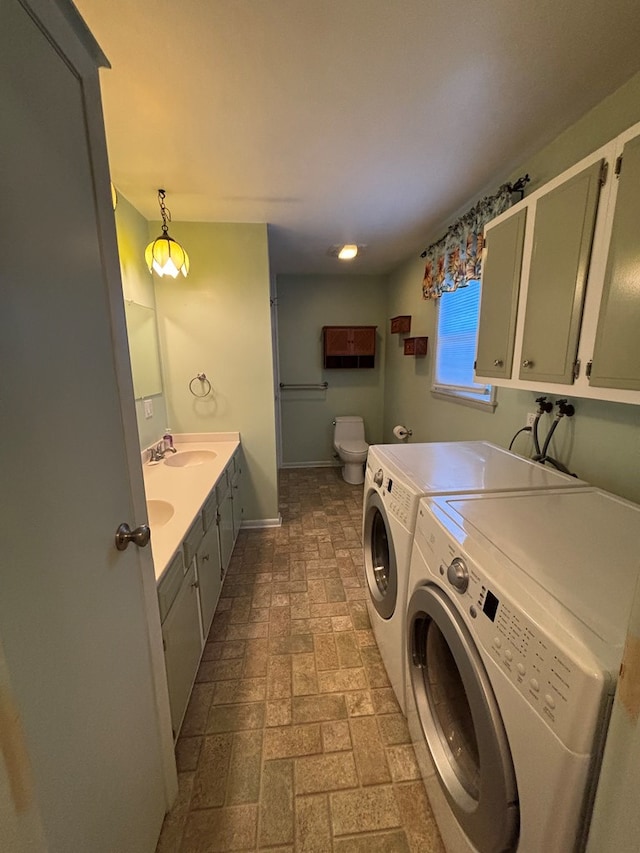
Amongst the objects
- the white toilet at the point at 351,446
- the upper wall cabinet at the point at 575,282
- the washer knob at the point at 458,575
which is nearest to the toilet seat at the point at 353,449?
the white toilet at the point at 351,446

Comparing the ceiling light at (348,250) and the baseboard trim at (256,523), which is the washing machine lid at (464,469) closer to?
the baseboard trim at (256,523)

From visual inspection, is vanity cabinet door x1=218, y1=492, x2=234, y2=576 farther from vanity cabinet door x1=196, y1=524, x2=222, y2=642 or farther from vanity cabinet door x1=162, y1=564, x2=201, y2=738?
vanity cabinet door x1=162, y1=564, x2=201, y2=738

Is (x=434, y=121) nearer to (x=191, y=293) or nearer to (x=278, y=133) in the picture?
(x=278, y=133)

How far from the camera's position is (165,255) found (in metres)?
1.92

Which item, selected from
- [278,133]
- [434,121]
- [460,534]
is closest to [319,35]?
[278,133]

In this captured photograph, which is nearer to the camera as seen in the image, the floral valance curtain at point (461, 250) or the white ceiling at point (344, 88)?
the white ceiling at point (344, 88)

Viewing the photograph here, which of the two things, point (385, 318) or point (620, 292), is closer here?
point (620, 292)

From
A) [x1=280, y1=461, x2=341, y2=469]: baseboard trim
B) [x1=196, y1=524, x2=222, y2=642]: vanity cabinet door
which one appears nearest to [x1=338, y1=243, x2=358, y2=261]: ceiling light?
[x1=196, y1=524, x2=222, y2=642]: vanity cabinet door

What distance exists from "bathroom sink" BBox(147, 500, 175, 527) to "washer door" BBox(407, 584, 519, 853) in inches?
43.5

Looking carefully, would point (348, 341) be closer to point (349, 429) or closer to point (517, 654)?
point (349, 429)

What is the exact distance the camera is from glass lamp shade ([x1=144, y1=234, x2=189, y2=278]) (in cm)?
191

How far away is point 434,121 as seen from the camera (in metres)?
1.36

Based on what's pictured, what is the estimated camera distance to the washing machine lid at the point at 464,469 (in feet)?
3.88

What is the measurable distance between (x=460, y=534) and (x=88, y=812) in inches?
38.3
